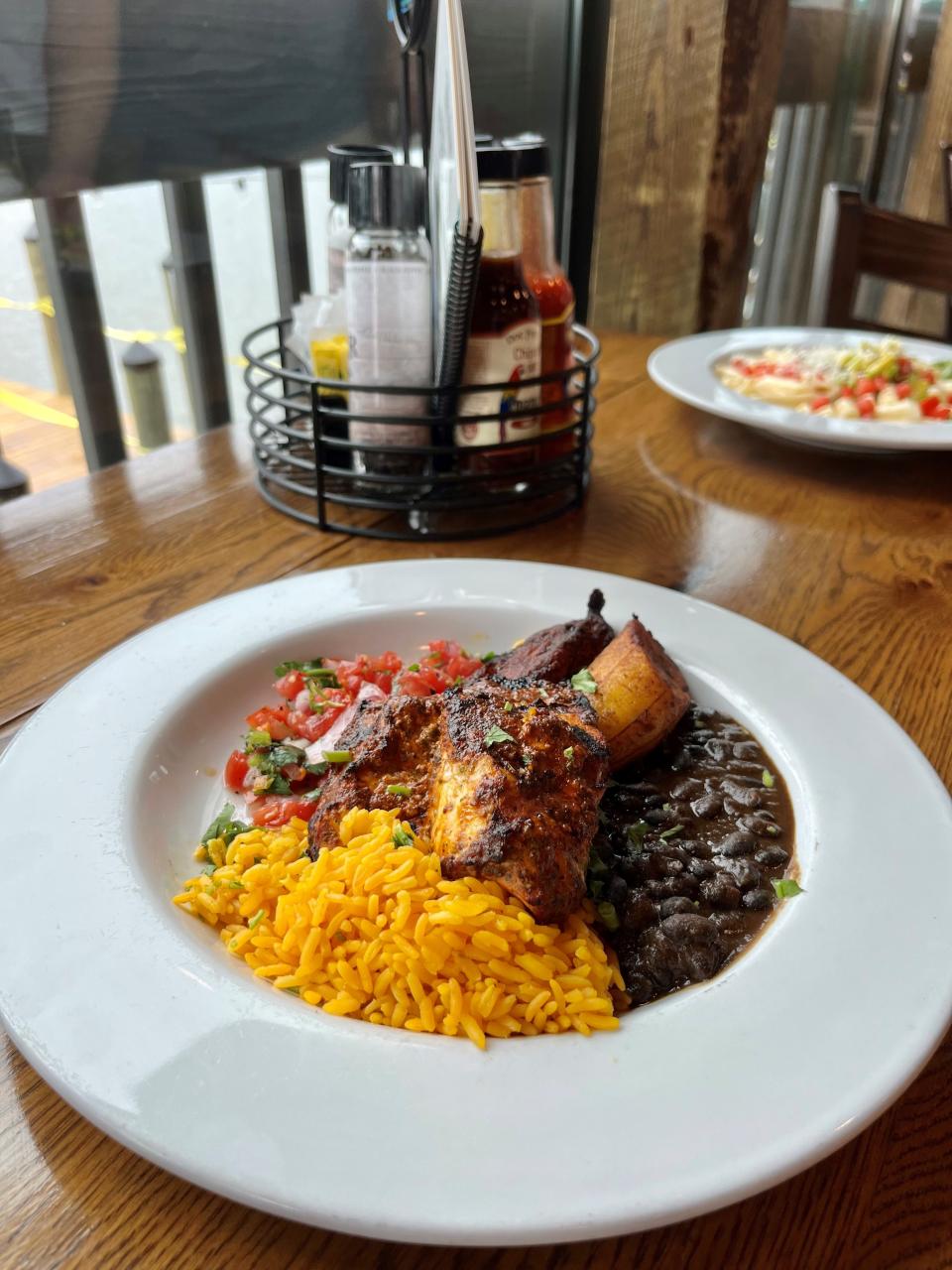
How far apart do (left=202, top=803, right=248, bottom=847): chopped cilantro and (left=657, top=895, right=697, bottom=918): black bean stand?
1.32 feet

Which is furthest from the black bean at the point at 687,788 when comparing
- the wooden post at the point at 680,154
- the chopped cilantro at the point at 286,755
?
the wooden post at the point at 680,154

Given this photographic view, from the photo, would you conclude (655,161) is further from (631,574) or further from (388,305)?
(631,574)

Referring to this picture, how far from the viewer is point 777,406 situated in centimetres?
190

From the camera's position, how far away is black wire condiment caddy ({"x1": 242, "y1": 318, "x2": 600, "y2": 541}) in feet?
4.65

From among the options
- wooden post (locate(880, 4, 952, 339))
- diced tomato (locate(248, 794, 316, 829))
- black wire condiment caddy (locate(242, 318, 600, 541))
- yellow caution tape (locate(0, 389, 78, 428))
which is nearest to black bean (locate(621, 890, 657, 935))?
diced tomato (locate(248, 794, 316, 829))

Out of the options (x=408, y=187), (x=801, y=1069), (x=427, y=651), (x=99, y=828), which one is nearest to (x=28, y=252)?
(x=408, y=187)

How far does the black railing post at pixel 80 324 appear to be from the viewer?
205 cm

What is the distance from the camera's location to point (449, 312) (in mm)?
1353

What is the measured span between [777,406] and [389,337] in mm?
866

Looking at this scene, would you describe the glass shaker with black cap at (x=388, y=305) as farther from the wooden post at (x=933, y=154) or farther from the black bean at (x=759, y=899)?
the wooden post at (x=933, y=154)

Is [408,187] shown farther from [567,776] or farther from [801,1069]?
[801,1069]

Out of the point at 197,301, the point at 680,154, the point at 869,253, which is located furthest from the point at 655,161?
the point at 197,301

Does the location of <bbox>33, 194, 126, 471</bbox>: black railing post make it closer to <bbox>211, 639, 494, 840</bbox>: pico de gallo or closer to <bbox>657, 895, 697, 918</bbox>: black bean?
<bbox>211, 639, 494, 840</bbox>: pico de gallo

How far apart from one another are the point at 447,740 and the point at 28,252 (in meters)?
2.06
